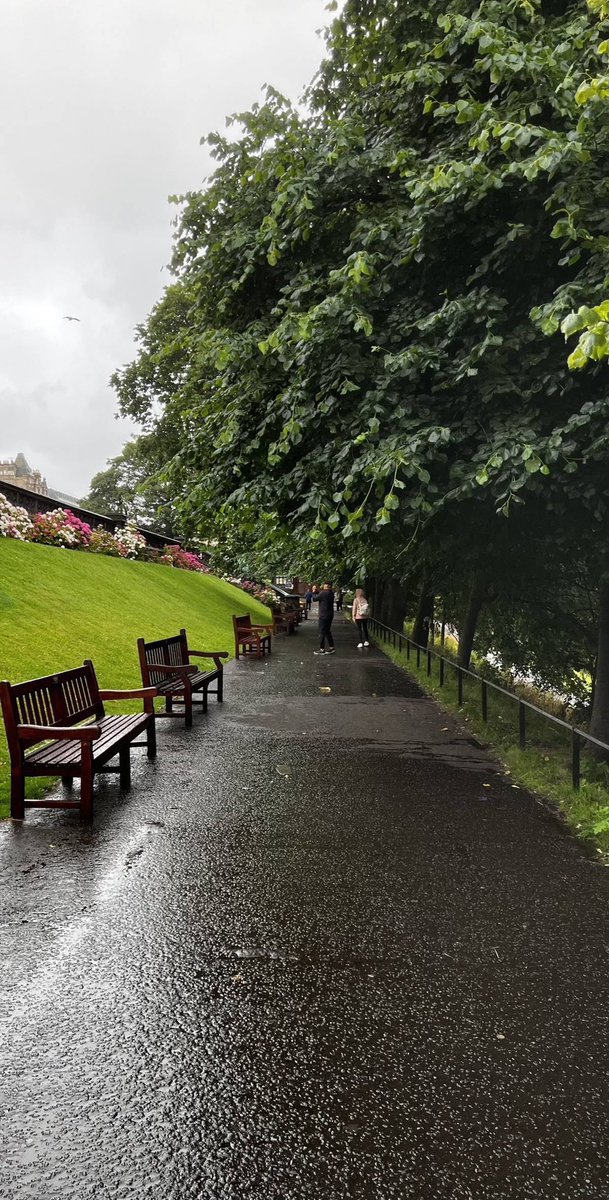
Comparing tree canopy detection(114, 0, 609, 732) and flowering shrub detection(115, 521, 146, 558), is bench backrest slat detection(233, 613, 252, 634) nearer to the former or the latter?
flowering shrub detection(115, 521, 146, 558)

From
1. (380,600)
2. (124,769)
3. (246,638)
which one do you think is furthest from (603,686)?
(380,600)

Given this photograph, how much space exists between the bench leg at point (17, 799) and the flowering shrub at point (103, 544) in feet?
60.9

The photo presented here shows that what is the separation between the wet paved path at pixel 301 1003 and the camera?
87.2 inches

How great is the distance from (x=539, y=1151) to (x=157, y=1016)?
144cm

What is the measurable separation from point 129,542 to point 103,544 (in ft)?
8.79

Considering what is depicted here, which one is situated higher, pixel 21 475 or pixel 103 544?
pixel 21 475

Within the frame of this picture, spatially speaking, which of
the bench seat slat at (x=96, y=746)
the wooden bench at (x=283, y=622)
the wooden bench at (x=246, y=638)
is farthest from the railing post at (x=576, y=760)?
the wooden bench at (x=283, y=622)

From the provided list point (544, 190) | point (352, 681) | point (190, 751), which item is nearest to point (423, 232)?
point (544, 190)

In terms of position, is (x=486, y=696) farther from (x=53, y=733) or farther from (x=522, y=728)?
(x=53, y=733)

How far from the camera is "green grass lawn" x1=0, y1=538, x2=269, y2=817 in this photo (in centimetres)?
1081

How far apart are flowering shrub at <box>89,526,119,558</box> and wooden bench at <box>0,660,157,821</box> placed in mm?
17732

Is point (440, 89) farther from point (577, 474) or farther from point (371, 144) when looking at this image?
point (577, 474)

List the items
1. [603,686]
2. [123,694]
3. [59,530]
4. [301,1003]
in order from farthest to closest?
[59,530] → [603,686] → [123,694] → [301,1003]

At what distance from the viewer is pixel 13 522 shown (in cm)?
A: 1850
